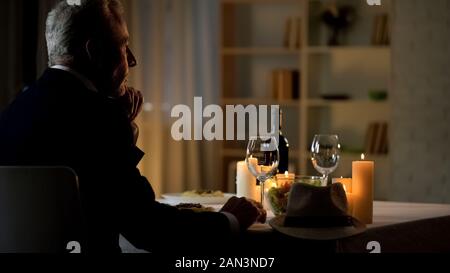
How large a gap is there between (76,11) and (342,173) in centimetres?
311

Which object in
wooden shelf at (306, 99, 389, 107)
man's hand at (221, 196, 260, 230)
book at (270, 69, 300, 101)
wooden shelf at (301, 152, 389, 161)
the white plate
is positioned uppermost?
book at (270, 69, 300, 101)

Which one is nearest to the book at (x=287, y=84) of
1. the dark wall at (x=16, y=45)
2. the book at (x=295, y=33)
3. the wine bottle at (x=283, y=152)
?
the book at (x=295, y=33)

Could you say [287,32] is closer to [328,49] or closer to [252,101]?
[328,49]

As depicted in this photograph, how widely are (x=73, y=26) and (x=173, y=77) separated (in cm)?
287

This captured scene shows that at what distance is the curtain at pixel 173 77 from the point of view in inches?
171

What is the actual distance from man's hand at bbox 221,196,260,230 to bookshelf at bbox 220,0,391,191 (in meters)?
2.90

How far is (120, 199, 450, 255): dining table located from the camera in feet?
4.82

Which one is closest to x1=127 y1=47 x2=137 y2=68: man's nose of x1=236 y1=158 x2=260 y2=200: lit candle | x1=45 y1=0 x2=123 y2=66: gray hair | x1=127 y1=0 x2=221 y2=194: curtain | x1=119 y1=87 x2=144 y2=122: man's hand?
x1=119 y1=87 x2=144 y2=122: man's hand

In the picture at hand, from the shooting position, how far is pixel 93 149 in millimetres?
1471

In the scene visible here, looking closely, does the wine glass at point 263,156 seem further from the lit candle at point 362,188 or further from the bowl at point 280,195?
the lit candle at point 362,188

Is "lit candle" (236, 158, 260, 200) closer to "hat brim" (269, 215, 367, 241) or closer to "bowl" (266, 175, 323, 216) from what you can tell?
"bowl" (266, 175, 323, 216)

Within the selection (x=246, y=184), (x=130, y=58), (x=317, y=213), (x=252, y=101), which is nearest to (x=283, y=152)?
(x=246, y=184)

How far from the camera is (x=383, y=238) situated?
1.62 m
